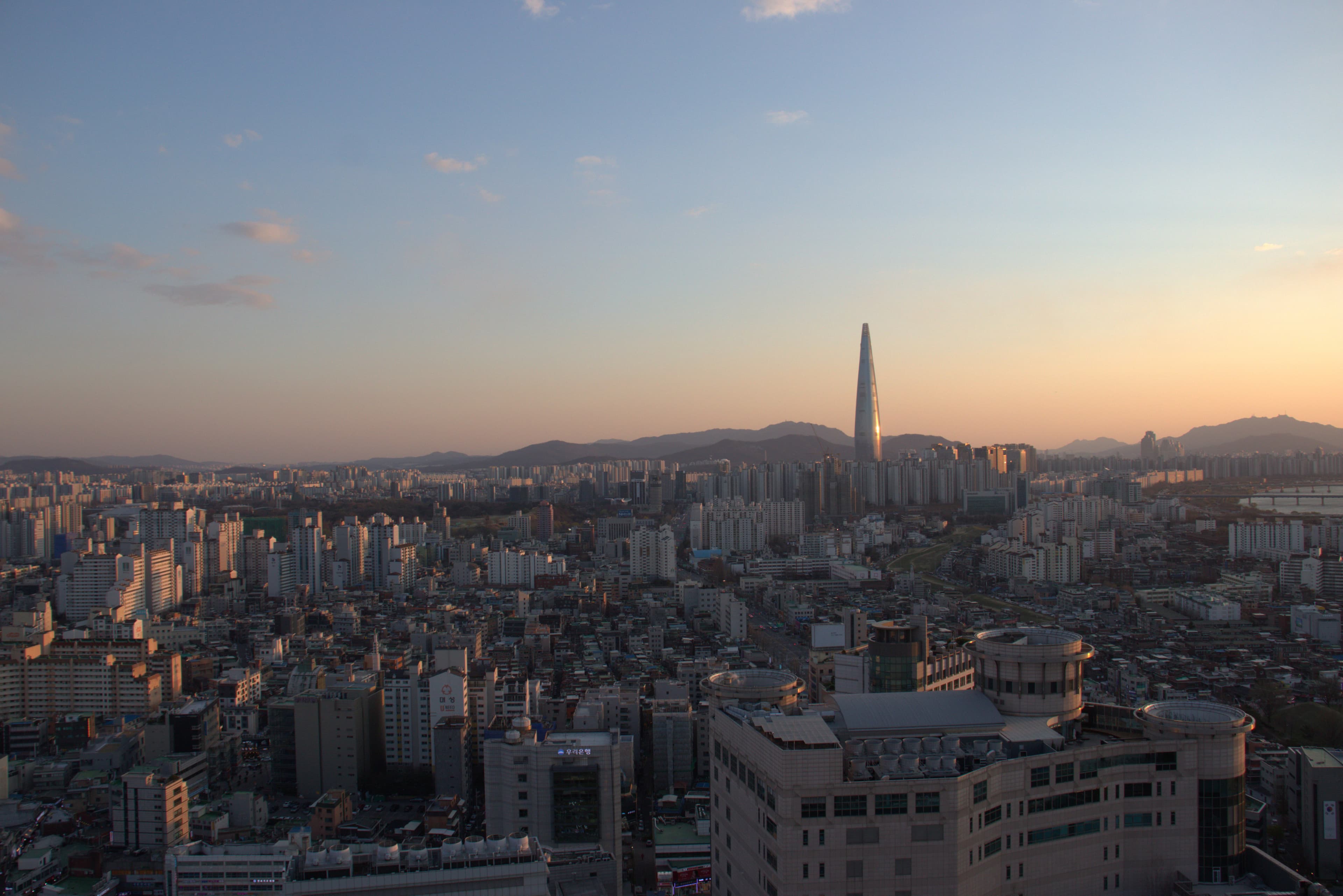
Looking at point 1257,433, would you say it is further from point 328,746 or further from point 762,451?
point 328,746

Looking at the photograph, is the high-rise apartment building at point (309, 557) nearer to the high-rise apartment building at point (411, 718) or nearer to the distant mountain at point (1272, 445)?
the high-rise apartment building at point (411, 718)

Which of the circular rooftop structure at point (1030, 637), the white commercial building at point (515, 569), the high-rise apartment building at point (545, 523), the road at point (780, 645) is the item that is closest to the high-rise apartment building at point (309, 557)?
the white commercial building at point (515, 569)

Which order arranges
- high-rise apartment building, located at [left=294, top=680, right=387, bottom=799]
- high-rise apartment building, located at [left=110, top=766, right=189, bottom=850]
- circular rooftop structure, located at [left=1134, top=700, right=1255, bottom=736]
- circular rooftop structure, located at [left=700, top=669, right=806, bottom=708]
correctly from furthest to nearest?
high-rise apartment building, located at [left=294, top=680, right=387, bottom=799] < high-rise apartment building, located at [left=110, top=766, right=189, bottom=850] < circular rooftop structure, located at [left=700, top=669, right=806, bottom=708] < circular rooftop structure, located at [left=1134, top=700, right=1255, bottom=736]

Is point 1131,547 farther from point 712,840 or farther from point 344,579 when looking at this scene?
point 712,840

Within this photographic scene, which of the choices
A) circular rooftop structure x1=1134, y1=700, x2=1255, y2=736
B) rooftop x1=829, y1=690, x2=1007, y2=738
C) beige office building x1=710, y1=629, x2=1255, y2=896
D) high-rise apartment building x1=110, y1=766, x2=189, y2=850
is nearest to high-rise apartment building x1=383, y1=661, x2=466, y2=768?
high-rise apartment building x1=110, y1=766, x2=189, y2=850

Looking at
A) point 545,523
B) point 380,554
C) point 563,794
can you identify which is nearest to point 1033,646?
point 563,794

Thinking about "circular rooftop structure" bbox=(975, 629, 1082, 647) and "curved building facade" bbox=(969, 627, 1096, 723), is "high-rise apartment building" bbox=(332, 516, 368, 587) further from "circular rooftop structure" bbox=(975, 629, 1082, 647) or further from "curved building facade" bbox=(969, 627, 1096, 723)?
"curved building facade" bbox=(969, 627, 1096, 723)

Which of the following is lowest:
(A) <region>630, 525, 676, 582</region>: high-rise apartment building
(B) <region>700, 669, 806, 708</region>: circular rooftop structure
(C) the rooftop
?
(A) <region>630, 525, 676, 582</region>: high-rise apartment building

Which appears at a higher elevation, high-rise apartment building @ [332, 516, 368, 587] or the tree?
high-rise apartment building @ [332, 516, 368, 587]
